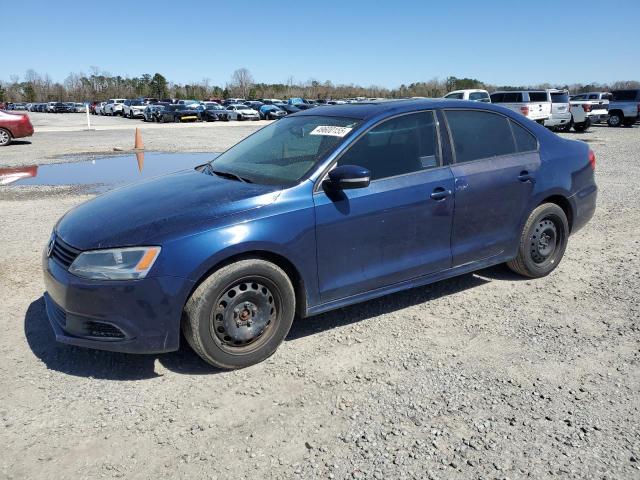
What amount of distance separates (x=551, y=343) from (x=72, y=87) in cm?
12916

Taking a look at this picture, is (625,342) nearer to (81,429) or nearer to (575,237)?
(575,237)

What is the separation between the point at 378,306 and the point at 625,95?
30.5 m

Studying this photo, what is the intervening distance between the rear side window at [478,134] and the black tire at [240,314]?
1.93 m

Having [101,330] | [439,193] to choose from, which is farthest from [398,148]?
[101,330]

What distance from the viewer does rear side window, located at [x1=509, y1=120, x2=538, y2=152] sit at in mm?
4793

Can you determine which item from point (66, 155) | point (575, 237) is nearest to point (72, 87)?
point (66, 155)

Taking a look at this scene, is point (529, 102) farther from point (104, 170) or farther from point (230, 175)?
point (230, 175)

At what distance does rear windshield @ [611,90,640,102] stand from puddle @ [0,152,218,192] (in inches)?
969

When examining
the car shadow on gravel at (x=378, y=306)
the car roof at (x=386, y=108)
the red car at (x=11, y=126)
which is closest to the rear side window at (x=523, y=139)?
the car roof at (x=386, y=108)

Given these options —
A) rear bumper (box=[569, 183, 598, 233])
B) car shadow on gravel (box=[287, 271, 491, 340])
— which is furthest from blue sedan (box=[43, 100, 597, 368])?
car shadow on gravel (box=[287, 271, 491, 340])

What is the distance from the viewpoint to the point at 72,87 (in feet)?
378

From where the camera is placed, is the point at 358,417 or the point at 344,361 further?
the point at 344,361

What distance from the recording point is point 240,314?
3.41 metres

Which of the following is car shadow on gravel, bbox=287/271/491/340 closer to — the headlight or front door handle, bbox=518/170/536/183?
front door handle, bbox=518/170/536/183
